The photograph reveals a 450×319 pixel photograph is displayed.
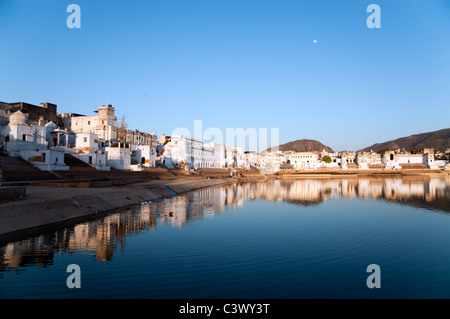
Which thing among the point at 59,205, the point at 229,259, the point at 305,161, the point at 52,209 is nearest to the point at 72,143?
the point at 59,205

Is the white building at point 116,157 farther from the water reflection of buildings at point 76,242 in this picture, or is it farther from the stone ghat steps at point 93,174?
the water reflection of buildings at point 76,242

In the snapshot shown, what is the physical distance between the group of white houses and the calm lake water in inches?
942

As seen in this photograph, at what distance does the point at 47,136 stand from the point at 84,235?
4526cm

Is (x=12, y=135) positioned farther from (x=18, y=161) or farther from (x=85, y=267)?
(x=85, y=267)

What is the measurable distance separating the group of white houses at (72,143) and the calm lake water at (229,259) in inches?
942

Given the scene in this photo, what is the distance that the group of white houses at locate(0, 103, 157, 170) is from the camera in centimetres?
4091

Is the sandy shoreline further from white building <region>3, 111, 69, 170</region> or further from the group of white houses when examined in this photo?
the group of white houses

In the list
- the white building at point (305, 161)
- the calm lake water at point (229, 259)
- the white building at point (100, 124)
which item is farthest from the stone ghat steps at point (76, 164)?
the white building at point (305, 161)

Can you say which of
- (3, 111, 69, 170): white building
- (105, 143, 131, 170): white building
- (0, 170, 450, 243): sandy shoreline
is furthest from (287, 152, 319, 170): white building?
(3, 111, 69, 170): white building

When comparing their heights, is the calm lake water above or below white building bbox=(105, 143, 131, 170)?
below

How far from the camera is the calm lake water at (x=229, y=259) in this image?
9703mm

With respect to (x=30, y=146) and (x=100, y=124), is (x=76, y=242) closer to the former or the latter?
(x=30, y=146)

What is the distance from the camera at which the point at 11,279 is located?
1023 centimetres
